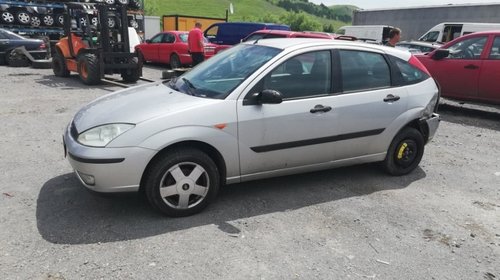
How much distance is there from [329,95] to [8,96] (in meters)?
7.77

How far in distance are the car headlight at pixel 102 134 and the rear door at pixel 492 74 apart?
24.1 feet

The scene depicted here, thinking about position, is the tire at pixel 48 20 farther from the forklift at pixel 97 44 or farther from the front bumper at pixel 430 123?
the front bumper at pixel 430 123

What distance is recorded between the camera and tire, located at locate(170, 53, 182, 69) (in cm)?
1502

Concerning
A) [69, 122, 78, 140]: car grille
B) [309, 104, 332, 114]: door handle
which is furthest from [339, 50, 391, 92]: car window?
[69, 122, 78, 140]: car grille

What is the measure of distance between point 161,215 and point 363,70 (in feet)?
8.42

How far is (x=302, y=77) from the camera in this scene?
4.09 m

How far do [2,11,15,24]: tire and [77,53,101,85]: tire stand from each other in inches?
353

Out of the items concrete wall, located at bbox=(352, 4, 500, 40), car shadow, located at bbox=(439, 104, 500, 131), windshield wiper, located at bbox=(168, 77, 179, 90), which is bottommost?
car shadow, located at bbox=(439, 104, 500, 131)

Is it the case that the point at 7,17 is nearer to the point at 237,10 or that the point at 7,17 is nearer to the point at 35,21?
the point at 35,21

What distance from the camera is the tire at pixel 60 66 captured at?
1227 cm

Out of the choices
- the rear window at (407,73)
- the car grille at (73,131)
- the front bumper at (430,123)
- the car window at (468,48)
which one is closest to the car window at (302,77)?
the rear window at (407,73)

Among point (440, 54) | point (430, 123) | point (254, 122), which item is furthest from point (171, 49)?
point (254, 122)

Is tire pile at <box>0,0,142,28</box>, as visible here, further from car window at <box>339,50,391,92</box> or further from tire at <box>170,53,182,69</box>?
car window at <box>339,50,391,92</box>

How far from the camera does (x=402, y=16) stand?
88.6 feet
